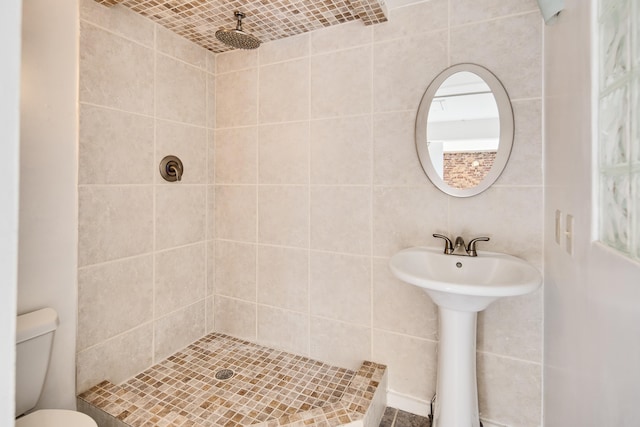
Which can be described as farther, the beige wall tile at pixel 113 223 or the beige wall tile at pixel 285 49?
the beige wall tile at pixel 285 49

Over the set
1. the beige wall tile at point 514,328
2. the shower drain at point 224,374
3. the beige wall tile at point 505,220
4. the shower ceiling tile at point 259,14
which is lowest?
the shower drain at point 224,374

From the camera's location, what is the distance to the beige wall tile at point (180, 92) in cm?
191

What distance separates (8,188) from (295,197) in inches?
64.5

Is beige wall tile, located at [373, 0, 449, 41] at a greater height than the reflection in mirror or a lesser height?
greater

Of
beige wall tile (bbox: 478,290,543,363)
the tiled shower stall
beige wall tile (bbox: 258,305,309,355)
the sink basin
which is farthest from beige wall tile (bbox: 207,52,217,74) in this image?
beige wall tile (bbox: 478,290,543,363)

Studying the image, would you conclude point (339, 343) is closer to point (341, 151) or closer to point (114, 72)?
point (341, 151)

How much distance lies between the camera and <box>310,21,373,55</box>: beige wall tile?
5.95ft

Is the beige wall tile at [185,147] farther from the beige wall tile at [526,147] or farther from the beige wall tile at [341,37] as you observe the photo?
the beige wall tile at [526,147]

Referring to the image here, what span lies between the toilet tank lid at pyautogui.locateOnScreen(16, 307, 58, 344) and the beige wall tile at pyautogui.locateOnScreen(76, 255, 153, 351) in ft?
0.61

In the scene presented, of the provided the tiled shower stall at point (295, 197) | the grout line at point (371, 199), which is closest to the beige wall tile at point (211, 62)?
the tiled shower stall at point (295, 197)

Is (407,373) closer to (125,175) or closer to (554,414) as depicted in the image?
(554,414)

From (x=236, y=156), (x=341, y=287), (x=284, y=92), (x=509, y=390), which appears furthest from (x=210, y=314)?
(x=509, y=390)

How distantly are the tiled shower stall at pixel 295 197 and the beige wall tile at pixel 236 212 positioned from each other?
1 centimetres

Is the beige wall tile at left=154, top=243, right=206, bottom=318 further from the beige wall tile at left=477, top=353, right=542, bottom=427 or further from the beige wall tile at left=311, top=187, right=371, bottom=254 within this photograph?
the beige wall tile at left=477, top=353, right=542, bottom=427
